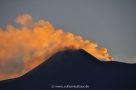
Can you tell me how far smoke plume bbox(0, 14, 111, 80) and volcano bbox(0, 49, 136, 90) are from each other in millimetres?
84

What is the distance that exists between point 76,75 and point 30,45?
78 centimetres

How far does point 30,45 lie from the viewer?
411 centimetres

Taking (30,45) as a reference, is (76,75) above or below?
below

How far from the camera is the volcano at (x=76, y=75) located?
4.04 meters

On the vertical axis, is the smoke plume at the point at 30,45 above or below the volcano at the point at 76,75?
above

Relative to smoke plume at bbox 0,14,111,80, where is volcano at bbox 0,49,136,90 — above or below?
below

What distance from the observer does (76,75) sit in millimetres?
4078

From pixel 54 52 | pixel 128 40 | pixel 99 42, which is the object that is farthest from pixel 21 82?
pixel 128 40

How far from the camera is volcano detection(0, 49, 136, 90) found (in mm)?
4043

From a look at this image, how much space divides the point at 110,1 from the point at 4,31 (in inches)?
63.5

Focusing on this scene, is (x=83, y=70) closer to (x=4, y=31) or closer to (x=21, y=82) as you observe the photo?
(x=21, y=82)

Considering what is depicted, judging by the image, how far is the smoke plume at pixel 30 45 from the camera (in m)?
4.06

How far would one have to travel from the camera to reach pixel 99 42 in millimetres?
4191

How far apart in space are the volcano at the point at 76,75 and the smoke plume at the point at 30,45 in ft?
0.27
